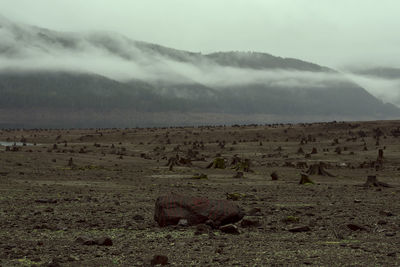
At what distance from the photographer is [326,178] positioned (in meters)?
26.5

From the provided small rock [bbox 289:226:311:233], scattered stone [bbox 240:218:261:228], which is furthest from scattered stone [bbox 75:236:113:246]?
small rock [bbox 289:226:311:233]

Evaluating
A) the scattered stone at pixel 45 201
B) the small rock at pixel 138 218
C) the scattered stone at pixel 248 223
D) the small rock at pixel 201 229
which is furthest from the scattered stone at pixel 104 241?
the scattered stone at pixel 45 201

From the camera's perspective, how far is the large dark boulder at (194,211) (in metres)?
11.1

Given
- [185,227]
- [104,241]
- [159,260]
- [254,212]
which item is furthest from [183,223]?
[159,260]

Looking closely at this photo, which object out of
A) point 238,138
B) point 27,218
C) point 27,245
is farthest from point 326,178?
point 238,138

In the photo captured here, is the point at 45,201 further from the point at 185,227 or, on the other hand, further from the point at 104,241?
the point at 104,241

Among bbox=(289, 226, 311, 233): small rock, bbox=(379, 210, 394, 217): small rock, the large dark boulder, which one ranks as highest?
the large dark boulder

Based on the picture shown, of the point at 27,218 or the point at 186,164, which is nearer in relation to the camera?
the point at 27,218

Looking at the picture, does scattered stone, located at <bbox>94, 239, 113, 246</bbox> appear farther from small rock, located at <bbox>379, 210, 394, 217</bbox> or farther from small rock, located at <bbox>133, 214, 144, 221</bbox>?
small rock, located at <bbox>379, 210, 394, 217</bbox>

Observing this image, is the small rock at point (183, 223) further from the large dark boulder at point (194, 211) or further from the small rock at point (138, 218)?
the small rock at point (138, 218)

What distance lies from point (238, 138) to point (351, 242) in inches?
2471

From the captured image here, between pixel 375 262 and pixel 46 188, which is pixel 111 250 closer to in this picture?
pixel 375 262

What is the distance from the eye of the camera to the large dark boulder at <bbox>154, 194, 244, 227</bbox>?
11141 mm

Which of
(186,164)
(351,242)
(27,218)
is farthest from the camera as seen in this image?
(186,164)
